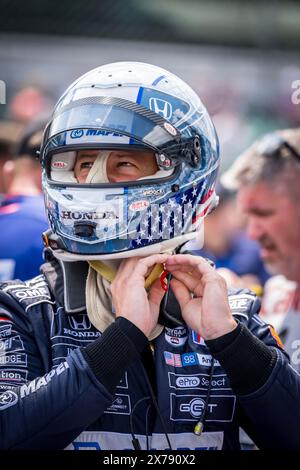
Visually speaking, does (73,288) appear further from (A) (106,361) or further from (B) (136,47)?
(B) (136,47)

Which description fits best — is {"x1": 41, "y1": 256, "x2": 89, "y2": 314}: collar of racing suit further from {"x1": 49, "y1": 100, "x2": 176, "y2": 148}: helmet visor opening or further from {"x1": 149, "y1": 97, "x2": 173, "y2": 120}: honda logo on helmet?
{"x1": 149, "y1": 97, "x2": 173, "y2": 120}: honda logo on helmet

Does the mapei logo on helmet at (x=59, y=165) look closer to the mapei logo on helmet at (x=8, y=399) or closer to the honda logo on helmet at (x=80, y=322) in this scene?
the honda logo on helmet at (x=80, y=322)

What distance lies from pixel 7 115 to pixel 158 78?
1.94 metres

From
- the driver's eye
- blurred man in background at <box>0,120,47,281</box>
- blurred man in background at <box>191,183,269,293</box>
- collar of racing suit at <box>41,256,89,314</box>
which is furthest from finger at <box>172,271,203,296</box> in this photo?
blurred man in background at <box>191,183,269,293</box>

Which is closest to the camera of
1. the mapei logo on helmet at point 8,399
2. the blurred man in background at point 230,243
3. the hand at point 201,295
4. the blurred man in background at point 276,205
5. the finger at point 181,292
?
the mapei logo on helmet at point 8,399

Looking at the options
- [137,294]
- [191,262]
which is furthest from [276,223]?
[137,294]

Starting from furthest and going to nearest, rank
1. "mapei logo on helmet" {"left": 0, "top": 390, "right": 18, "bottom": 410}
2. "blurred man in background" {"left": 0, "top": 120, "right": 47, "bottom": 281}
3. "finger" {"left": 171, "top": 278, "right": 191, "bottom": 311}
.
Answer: "blurred man in background" {"left": 0, "top": 120, "right": 47, "bottom": 281}, "finger" {"left": 171, "top": 278, "right": 191, "bottom": 311}, "mapei logo on helmet" {"left": 0, "top": 390, "right": 18, "bottom": 410}

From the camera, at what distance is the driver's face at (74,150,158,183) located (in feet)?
6.75

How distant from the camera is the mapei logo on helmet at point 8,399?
1775mm

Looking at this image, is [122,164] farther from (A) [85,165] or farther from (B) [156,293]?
(B) [156,293]

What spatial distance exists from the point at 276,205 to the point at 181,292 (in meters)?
1.88

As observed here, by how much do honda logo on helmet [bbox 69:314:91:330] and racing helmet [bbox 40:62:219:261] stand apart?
5.8 inches

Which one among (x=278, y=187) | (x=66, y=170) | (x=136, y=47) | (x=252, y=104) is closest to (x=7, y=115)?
(x=278, y=187)

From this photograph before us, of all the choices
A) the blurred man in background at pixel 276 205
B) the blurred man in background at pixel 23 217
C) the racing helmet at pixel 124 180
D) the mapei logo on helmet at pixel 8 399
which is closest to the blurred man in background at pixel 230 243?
the blurred man in background at pixel 276 205
